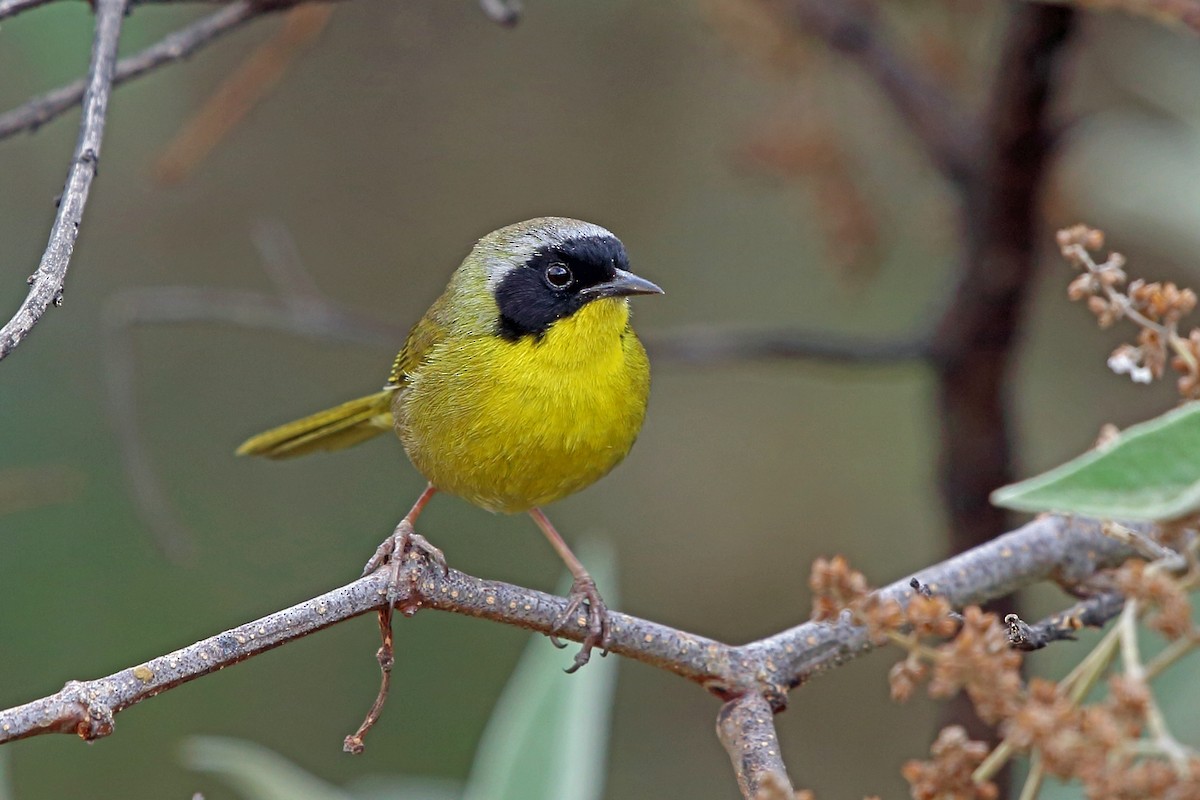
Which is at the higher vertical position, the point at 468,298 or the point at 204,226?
the point at 204,226

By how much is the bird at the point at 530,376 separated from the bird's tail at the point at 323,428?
194 mm

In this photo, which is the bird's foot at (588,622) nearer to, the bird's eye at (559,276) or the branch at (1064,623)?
the branch at (1064,623)

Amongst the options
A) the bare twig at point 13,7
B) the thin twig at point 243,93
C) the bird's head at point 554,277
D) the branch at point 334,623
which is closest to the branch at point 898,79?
the bird's head at point 554,277

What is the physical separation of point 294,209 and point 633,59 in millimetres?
1661

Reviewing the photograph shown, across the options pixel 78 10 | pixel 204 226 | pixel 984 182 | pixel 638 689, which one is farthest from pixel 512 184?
pixel 984 182

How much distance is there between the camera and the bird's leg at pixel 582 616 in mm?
1975

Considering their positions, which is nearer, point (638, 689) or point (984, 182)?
point (984, 182)

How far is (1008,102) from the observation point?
10.0 feet

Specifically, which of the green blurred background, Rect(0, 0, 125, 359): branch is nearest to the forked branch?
Rect(0, 0, 125, 359): branch

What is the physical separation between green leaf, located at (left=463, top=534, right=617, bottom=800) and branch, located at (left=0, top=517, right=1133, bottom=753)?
66 cm

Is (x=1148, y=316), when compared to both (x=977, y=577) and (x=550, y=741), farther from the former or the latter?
(x=550, y=741)

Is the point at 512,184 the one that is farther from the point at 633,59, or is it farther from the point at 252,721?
the point at 252,721

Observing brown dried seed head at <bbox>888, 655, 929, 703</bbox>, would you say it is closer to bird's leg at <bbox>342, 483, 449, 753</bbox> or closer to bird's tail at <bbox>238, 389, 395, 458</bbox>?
bird's leg at <bbox>342, 483, 449, 753</bbox>

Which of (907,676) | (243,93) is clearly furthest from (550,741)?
(243,93)
